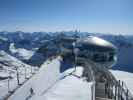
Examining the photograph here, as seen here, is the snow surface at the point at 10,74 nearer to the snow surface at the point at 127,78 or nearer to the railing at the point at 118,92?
the railing at the point at 118,92

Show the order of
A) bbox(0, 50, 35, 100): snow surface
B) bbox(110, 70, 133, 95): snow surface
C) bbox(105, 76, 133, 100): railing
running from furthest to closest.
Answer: bbox(110, 70, 133, 95): snow surface
bbox(0, 50, 35, 100): snow surface
bbox(105, 76, 133, 100): railing

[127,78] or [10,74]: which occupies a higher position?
[127,78]

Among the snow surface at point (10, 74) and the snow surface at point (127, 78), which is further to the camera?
the snow surface at point (127, 78)

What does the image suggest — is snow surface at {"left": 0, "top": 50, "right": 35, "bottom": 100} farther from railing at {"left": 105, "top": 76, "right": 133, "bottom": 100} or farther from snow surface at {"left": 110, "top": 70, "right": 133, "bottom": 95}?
snow surface at {"left": 110, "top": 70, "right": 133, "bottom": 95}

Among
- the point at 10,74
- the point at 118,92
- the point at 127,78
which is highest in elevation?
the point at 118,92

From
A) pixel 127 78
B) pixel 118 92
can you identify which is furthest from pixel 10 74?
pixel 118 92

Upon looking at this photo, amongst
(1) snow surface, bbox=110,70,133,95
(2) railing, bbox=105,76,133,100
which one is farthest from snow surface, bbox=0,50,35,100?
(1) snow surface, bbox=110,70,133,95

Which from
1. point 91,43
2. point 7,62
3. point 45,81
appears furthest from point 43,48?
point 45,81

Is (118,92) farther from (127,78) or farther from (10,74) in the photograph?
(10,74)

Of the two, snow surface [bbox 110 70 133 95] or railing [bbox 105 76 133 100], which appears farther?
snow surface [bbox 110 70 133 95]

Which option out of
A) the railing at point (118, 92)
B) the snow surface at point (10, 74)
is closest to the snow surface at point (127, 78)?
the railing at point (118, 92)

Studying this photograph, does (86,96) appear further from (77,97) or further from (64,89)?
(64,89)
